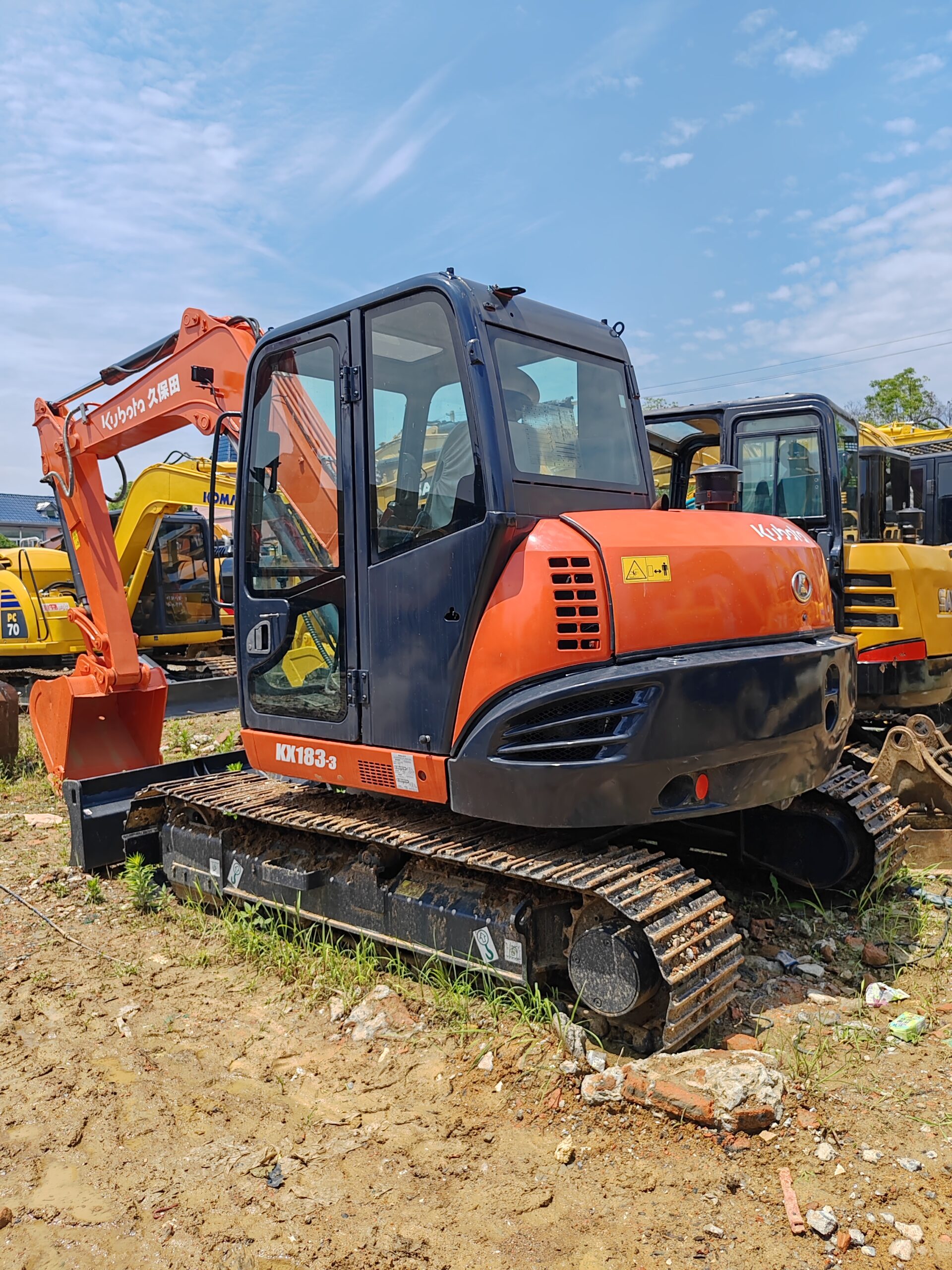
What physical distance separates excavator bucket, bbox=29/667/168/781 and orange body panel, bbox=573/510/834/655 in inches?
→ 158

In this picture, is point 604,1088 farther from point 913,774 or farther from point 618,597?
point 913,774

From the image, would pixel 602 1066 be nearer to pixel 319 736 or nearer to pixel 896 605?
pixel 319 736

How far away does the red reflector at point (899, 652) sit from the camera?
6418 mm

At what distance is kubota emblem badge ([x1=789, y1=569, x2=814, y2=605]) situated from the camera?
12.7 feet

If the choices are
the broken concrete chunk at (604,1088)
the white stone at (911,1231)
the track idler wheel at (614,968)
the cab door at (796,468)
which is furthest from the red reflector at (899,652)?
the white stone at (911,1231)

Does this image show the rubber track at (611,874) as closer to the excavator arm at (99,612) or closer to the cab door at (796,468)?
the excavator arm at (99,612)

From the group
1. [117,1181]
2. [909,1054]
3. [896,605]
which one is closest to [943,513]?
[896,605]

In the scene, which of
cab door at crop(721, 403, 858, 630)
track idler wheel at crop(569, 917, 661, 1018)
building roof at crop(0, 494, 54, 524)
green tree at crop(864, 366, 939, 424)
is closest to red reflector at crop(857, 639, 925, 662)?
cab door at crop(721, 403, 858, 630)

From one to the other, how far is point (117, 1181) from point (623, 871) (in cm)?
177

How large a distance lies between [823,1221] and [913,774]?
11.5ft

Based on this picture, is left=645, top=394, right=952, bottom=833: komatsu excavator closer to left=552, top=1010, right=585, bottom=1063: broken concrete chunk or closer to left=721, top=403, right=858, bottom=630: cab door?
left=721, top=403, right=858, bottom=630: cab door

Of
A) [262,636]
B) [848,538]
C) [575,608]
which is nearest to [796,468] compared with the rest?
[848,538]

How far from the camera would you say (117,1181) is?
2.84 metres

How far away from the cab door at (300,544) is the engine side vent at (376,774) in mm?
124
